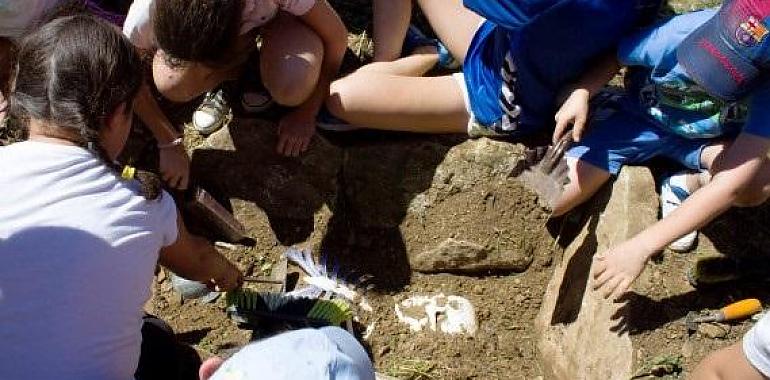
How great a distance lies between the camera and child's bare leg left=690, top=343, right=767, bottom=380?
1.47 m

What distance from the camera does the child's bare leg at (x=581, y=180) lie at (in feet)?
7.10

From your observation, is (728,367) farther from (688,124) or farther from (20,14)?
(20,14)

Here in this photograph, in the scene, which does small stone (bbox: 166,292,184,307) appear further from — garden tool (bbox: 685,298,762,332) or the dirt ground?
garden tool (bbox: 685,298,762,332)

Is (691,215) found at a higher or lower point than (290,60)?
lower

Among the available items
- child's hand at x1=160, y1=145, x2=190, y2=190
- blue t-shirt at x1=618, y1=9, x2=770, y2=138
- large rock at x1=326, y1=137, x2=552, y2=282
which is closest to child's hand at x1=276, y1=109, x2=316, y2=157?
large rock at x1=326, y1=137, x2=552, y2=282

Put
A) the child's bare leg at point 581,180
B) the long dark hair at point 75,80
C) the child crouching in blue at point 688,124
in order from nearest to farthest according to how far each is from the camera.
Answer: the long dark hair at point 75,80 < the child crouching in blue at point 688,124 < the child's bare leg at point 581,180

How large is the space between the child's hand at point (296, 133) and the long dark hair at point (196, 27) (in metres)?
0.39

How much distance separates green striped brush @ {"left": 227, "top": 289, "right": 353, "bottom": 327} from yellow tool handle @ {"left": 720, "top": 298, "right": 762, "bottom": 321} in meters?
0.89

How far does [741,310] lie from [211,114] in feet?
4.93

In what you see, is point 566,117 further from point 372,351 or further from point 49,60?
point 49,60

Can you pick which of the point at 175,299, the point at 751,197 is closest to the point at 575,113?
the point at 751,197

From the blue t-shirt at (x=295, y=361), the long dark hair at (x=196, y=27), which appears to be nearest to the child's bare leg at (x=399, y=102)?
the long dark hair at (x=196, y=27)

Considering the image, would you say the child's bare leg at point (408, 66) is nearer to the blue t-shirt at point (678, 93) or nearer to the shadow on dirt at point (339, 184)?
the shadow on dirt at point (339, 184)

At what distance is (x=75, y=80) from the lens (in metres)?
1.60
